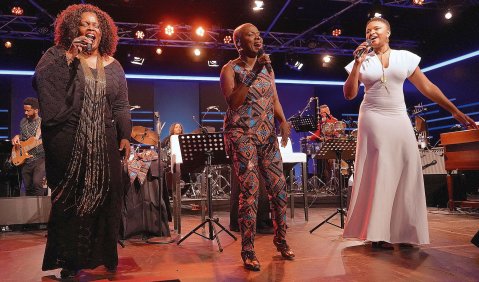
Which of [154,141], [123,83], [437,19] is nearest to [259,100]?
[123,83]

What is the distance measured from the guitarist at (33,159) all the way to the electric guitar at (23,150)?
57 mm

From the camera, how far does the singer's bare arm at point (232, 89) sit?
3445 millimetres

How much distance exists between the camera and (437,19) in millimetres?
13727

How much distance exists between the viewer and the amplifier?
9.96 meters

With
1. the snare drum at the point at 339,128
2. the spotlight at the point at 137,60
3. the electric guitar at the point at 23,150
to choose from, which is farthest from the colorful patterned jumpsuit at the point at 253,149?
the spotlight at the point at 137,60

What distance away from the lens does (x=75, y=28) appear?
126 inches

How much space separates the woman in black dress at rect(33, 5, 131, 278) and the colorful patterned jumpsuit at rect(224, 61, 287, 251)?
0.99 m

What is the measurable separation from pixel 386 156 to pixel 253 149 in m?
1.37

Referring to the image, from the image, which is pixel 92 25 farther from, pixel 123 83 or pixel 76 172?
pixel 76 172

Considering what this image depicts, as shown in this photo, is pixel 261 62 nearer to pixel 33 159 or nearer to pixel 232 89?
pixel 232 89

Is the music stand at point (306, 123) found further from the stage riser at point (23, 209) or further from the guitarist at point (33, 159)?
the guitarist at point (33, 159)

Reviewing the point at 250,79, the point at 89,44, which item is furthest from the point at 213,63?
the point at 89,44

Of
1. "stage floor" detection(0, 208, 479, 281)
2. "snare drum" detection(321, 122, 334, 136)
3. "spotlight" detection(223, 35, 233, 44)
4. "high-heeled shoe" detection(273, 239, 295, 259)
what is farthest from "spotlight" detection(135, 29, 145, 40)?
"high-heeled shoe" detection(273, 239, 295, 259)

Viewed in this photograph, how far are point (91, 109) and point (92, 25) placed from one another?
2.12 feet
